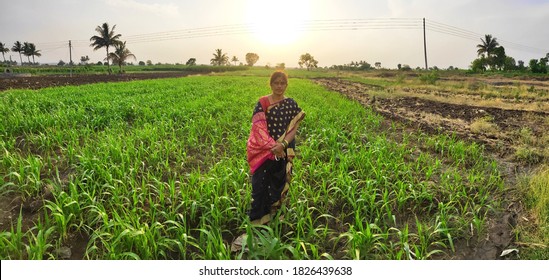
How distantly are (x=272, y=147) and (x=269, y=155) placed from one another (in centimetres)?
12

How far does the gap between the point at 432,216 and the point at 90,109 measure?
9563 mm

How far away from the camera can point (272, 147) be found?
10.1 feet

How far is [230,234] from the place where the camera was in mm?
3396

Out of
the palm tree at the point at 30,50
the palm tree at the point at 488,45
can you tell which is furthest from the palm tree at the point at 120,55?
the palm tree at the point at 488,45

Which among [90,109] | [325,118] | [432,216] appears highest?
[90,109]

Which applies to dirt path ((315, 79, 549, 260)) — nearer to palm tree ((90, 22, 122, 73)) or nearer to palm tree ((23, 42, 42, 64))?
palm tree ((90, 22, 122, 73))

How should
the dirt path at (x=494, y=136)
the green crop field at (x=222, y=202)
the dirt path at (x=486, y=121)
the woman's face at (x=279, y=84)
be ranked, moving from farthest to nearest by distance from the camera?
the dirt path at (x=486, y=121) < the dirt path at (x=494, y=136) < the woman's face at (x=279, y=84) < the green crop field at (x=222, y=202)

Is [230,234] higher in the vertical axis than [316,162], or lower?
lower

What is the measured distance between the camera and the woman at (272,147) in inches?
122

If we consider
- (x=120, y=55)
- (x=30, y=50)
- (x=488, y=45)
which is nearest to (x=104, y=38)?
(x=120, y=55)

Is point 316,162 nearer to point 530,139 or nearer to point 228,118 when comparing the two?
point 228,118

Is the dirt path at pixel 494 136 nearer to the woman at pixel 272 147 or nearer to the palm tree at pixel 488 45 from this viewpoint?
the woman at pixel 272 147

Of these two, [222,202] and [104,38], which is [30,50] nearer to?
[104,38]
